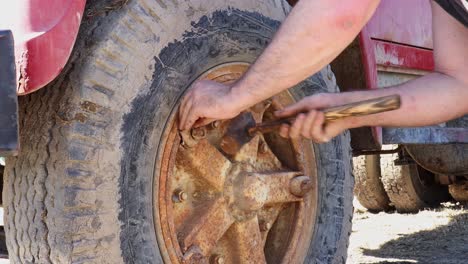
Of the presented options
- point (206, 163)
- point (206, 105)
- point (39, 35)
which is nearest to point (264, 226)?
point (206, 163)

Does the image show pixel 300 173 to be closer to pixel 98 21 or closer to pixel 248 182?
pixel 248 182

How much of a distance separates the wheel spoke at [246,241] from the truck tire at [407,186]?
3.35 m

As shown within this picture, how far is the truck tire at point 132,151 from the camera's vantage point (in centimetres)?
179

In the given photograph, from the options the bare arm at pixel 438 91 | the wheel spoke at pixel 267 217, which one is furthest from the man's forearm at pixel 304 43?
the wheel spoke at pixel 267 217

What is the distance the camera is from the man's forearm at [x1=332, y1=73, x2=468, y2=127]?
2115mm

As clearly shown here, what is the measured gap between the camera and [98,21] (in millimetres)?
1913

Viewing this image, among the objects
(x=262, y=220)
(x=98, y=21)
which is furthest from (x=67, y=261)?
(x=262, y=220)

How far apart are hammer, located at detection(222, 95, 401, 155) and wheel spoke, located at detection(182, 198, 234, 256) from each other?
189 millimetres

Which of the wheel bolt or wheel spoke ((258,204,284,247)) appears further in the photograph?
wheel spoke ((258,204,284,247))

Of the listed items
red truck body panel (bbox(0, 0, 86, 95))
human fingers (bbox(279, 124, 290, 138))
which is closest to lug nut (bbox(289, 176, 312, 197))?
human fingers (bbox(279, 124, 290, 138))

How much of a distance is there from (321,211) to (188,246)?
2.14 ft

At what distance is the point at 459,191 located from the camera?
5938mm

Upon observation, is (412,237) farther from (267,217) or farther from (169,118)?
(169,118)

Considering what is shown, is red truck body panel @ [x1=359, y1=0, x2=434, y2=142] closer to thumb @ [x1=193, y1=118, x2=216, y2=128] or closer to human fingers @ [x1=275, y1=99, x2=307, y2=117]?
human fingers @ [x1=275, y1=99, x2=307, y2=117]
